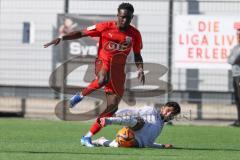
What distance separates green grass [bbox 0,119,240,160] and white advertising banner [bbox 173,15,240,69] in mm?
1978

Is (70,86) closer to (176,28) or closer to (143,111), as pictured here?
(176,28)

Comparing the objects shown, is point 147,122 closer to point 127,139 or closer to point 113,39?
point 127,139

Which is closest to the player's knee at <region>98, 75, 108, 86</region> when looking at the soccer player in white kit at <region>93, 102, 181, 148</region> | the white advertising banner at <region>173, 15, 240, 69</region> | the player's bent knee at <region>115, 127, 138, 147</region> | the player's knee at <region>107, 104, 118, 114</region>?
the player's knee at <region>107, 104, 118, 114</region>

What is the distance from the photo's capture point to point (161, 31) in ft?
62.9

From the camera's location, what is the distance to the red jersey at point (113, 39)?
12.1 meters

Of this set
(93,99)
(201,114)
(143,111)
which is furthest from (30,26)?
(143,111)

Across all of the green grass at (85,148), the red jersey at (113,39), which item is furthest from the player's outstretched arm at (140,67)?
the green grass at (85,148)

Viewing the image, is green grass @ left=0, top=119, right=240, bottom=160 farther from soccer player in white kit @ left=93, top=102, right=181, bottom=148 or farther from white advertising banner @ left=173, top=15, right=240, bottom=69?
white advertising banner @ left=173, top=15, right=240, bottom=69

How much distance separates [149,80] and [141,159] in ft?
27.0

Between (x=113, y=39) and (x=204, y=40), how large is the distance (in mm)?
6622

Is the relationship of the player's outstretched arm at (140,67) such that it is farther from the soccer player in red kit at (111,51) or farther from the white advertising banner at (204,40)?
the white advertising banner at (204,40)

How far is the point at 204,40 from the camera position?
18.4 meters

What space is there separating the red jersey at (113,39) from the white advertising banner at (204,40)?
20.6ft

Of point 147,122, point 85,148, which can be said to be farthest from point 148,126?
point 85,148
